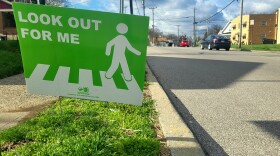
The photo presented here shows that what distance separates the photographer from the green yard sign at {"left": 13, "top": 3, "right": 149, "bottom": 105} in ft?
12.7

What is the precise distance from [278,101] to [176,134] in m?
3.62

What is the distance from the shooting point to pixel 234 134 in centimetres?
485

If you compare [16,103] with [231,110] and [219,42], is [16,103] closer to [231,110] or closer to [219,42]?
[231,110]

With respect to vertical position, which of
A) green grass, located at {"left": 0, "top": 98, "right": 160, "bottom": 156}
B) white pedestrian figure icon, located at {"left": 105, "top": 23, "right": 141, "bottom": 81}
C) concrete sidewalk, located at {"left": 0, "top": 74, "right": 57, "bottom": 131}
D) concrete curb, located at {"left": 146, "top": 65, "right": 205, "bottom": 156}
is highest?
white pedestrian figure icon, located at {"left": 105, "top": 23, "right": 141, "bottom": 81}

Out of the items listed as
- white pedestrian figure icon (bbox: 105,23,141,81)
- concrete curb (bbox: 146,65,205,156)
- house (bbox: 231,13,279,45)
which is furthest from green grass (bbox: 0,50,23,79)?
house (bbox: 231,13,279,45)

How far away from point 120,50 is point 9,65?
8836 mm

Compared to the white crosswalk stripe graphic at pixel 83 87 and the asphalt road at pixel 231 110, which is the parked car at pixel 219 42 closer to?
the asphalt road at pixel 231 110

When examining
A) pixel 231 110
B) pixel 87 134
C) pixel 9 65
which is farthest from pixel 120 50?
pixel 9 65

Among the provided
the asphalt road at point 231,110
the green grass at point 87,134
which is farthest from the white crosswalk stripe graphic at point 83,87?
the asphalt road at point 231,110

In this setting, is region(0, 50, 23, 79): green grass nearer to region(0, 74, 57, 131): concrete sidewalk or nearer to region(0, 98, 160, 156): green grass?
region(0, 74, 57, 131): concrete sidewalk

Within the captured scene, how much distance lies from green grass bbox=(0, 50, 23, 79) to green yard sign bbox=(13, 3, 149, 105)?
679cm

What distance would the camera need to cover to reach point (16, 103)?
6.67 metres

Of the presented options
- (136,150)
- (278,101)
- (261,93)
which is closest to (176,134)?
(136,150)

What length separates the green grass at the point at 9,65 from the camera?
10.7 meters
